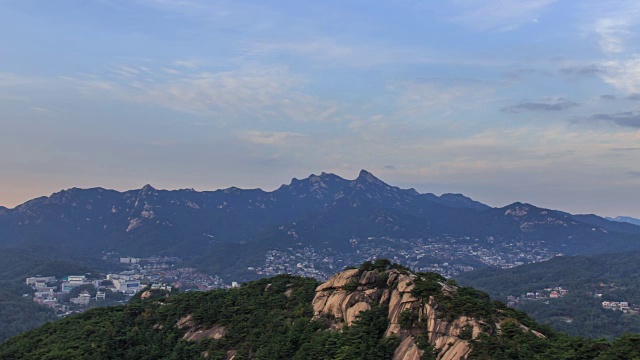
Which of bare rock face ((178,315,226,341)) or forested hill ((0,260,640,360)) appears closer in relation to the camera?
forested hill ((0,260,640,360))

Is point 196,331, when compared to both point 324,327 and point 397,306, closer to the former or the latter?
point 324,327

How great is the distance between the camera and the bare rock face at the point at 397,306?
107ft

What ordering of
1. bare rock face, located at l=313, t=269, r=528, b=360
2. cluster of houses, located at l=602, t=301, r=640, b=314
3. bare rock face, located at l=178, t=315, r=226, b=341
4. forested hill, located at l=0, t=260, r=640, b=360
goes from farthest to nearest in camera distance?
cluster of houses, located at l=602, t=301, r=640, b=314, bare rock face, located at l=178, t=315, r=226, b=341, bare rock face, located at l=313, t=269, r=528, b=360, forested hill, located at l=0, t=260, r=640, b=360

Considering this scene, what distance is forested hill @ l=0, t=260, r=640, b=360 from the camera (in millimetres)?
31516

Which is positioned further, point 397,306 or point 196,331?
point 196,331

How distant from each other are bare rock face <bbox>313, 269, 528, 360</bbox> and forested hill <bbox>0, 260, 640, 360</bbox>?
86mm

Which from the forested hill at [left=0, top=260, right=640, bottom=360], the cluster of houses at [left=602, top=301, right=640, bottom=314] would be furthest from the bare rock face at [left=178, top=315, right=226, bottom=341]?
the cluster of houses at [left=602, top=301, right=640, bottom=314]

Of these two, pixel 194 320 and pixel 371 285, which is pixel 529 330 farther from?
pixel 194 320

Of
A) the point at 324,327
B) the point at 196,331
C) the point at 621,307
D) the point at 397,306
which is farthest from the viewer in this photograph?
the point at 621,307

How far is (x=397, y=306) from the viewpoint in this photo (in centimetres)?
3772

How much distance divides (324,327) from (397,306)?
634 centimetres

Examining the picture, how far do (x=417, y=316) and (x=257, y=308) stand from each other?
1789 cm

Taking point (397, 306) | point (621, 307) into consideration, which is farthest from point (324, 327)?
point (621, 307)

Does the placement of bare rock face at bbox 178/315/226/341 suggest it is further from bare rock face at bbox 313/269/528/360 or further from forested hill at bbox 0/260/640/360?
bare rock face at bbox 313/269/528/360
